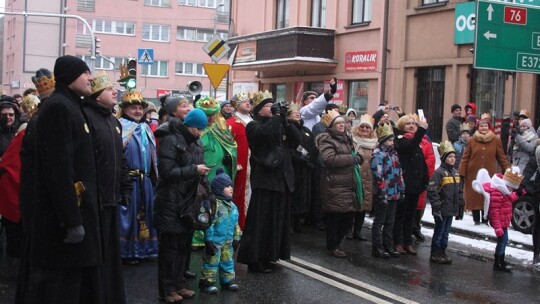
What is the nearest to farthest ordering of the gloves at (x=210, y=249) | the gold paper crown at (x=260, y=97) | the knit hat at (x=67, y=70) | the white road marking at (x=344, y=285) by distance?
the knit hat at (x=67, y=70) → the gloves at (x=210, y=249) → the white road marking at (x=344, y=285) → the gold paper crown at (x=260, y=97)

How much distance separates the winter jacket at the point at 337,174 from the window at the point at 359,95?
46.8 ft

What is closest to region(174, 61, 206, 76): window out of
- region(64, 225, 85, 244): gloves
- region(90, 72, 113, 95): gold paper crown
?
region(90, 72, 113, 95): gold paper crown

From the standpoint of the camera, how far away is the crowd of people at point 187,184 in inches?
206

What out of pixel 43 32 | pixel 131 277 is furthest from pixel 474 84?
pixel 43 32

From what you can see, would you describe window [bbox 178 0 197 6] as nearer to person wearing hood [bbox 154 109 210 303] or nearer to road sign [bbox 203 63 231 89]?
road sign [bbox 203 63 231 89]

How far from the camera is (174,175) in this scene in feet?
23.2

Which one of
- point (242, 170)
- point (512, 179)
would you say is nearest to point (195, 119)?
point (242, 170)

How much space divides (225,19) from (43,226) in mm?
62105

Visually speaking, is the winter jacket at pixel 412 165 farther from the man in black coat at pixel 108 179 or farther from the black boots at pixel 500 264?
Answer: the man in black coat at pixel 108 179

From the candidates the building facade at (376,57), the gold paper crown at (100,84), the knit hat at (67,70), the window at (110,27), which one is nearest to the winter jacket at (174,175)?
the gold paper crown at (100,84)

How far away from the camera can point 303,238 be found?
1155 centimetres

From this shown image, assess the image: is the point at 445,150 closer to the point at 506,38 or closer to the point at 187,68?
the point at 506,38

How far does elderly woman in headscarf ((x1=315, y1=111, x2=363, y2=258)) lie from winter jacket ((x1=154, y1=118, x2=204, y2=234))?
3040 millimetres

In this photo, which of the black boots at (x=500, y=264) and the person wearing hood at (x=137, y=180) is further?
the black boots at (x=500, y=264)
